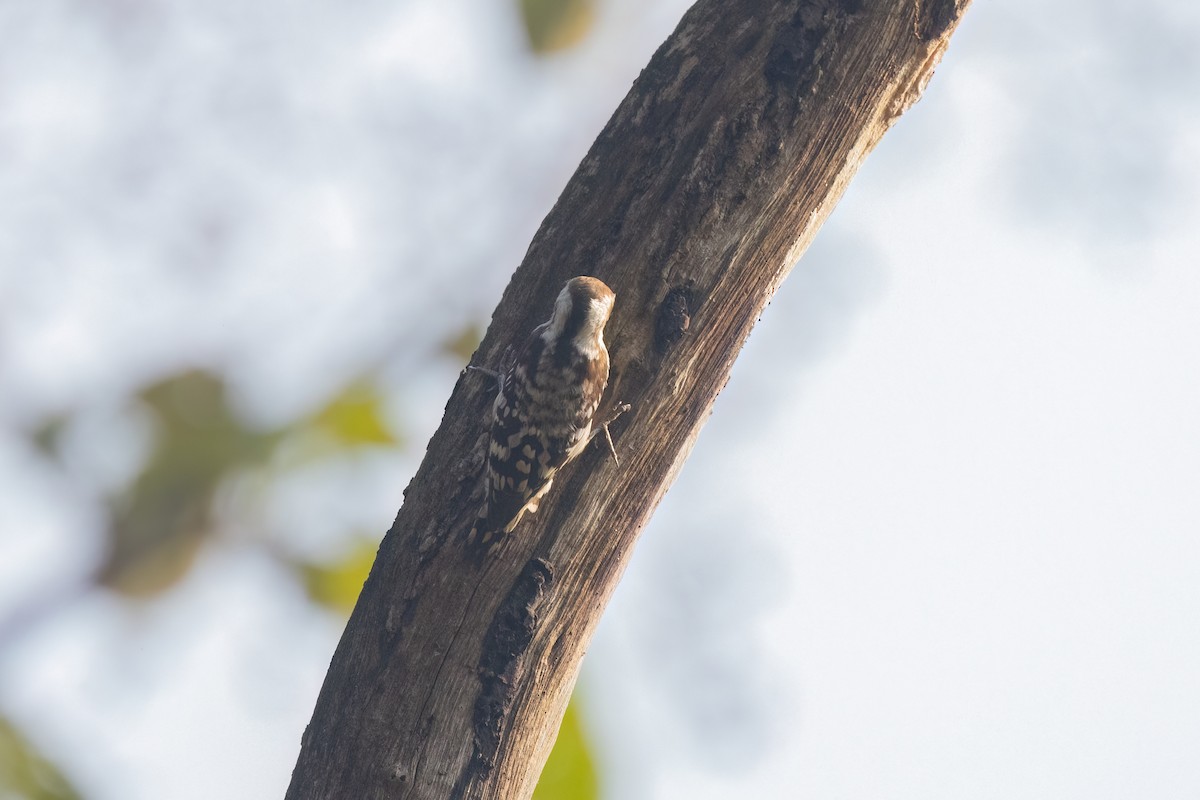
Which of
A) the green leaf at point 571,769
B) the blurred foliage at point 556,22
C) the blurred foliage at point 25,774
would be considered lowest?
the blurred foliage at point 25,774

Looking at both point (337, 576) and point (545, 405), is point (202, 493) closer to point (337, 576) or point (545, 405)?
point (337, 576)

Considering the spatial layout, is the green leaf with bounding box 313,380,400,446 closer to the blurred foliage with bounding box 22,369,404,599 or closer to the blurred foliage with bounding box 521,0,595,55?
the blurred foliage with bounding box 22,369,404,599

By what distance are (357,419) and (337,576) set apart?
0.71 metres

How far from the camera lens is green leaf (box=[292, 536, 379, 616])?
4172mm

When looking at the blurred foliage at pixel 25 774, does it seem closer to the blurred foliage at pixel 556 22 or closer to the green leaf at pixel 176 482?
the green leaf at pixel 176 482

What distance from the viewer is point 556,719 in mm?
3213

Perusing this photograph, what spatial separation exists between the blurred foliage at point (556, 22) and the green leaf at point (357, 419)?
180cm

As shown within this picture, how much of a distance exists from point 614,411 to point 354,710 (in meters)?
1.26

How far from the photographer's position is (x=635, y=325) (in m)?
3.24

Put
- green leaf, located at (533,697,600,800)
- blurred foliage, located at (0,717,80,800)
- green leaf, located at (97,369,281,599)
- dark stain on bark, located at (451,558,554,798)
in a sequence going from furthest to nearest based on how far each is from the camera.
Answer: green leaf, located at (533,697,600,800), green leaf, located at (97,369,281,599), dark stain on bark, located at (451,558,554,798), blurred foliage, located at (0,717,80,800)

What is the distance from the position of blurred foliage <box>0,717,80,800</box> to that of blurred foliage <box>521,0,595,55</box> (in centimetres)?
341

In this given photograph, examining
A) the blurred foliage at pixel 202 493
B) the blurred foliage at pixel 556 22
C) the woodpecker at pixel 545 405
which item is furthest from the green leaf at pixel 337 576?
the blurred foliage at pixel 556 22

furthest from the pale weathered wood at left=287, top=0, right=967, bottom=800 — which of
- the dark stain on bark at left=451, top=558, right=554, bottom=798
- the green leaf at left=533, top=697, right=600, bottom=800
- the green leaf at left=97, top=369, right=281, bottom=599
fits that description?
the green leaf at left=97, top=369, right=281, bottom=599

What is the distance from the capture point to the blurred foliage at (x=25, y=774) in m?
2.86
